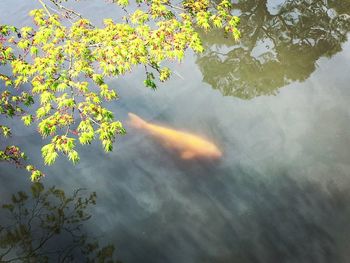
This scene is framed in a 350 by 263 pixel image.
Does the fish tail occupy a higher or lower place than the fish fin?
higher

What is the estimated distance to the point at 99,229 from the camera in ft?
36.3

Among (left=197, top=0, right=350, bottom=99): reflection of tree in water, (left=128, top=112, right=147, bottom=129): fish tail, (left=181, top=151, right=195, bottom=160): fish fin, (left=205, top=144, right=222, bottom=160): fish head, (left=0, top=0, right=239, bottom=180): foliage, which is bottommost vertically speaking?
(left=0, top=0, right=239, bottom=180): foliage

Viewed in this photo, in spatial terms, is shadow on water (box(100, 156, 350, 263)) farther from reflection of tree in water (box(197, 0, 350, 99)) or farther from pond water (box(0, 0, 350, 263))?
reflection of tree in water (box(197, 0, 350, 99))

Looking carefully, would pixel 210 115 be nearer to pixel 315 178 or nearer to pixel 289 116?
pixel 289 116

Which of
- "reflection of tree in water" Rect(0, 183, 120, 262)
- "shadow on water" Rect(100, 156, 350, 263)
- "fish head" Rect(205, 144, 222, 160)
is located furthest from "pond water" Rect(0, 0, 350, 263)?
"reflection of tree in water" Rect(0, 183, 120, 262)

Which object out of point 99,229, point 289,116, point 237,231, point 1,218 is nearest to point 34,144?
point 1,218

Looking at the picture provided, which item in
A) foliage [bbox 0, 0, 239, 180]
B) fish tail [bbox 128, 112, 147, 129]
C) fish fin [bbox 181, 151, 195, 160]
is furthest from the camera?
fish tail [bbox 128, 112, 147, 129]

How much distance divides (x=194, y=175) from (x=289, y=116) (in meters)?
4.64

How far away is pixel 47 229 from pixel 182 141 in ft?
18.6

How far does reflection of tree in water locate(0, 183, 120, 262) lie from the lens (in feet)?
34.2

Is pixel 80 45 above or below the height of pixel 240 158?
below

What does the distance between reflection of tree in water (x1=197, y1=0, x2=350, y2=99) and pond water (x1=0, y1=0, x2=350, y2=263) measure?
86 millimetres

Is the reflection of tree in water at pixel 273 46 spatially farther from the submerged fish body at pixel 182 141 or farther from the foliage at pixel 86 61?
the foliage at pixel 86 61

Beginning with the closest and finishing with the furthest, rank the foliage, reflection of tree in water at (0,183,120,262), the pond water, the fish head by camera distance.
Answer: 1. the foliage
2. the pond water
3. reflection of tree in water at (0,183,120,262)
4. the fish head
